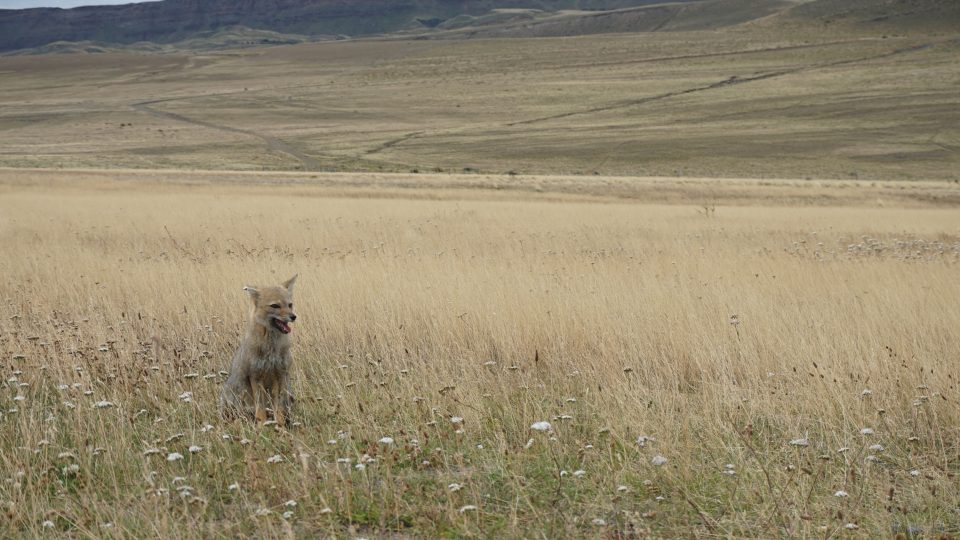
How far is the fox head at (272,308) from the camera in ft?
19.8

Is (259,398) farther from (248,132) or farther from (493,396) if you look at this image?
(248,132)

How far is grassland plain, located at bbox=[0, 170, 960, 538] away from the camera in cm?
446

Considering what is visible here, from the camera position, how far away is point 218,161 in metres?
66.2

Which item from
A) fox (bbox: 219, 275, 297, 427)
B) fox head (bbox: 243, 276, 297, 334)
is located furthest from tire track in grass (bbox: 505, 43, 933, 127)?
fox (bbox: 219, 275, 297, 427)

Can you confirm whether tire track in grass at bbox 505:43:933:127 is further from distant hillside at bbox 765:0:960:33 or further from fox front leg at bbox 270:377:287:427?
fox front leg at bbox 270:377:287:427

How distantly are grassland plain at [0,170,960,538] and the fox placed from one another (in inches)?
9.6

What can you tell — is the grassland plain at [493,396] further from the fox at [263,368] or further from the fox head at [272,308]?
the fox head at [272,308]

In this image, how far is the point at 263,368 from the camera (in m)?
5.96

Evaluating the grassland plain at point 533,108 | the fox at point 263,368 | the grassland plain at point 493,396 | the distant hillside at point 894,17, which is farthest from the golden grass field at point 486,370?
the distant hillside at point 894,17

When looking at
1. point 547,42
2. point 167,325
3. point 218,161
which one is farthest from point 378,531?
point 547,42

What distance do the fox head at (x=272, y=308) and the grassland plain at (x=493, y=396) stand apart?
62cm

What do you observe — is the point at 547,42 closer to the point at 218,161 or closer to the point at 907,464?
the point at 218,161

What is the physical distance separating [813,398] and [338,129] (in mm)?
90476

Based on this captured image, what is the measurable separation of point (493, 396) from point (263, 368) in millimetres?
1736
